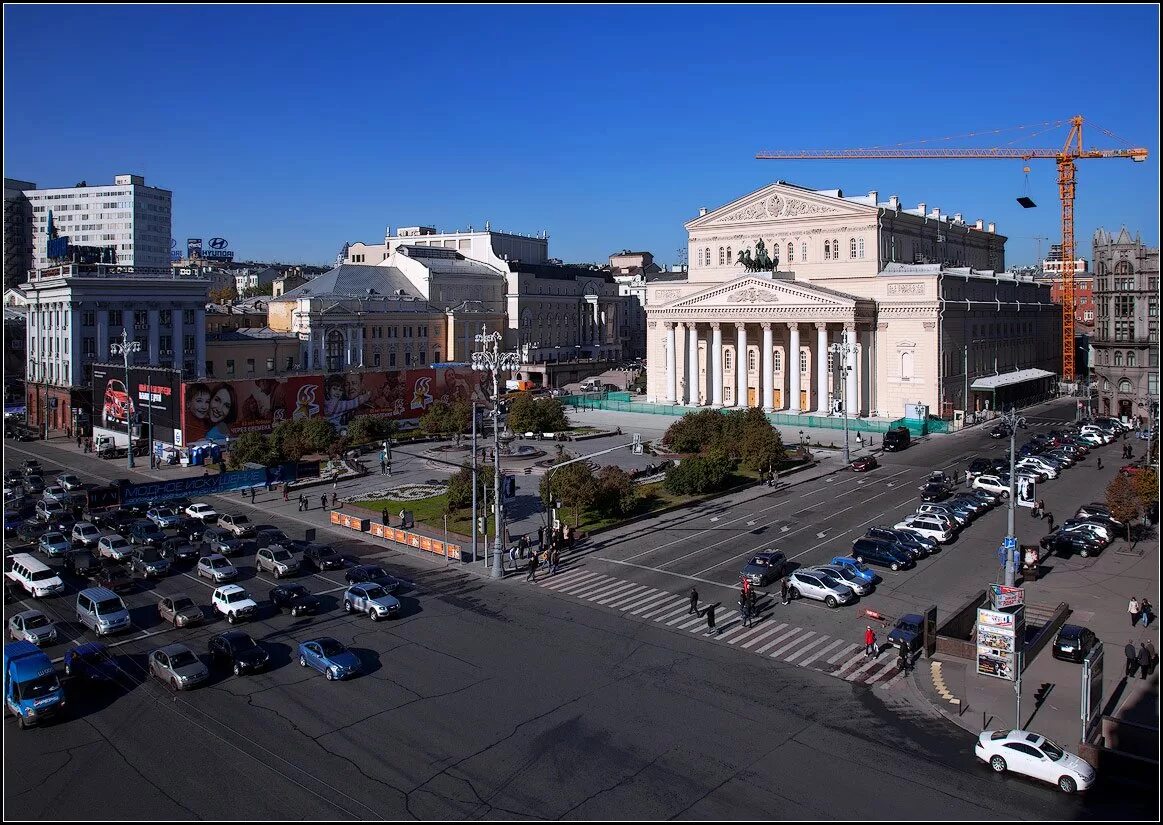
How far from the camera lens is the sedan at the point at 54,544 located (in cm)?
4141

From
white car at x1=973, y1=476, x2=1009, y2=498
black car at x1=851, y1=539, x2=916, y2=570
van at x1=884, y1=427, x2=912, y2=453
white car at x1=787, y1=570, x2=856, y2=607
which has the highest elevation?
van at x1=884, y1=427, x2=912, y2=453

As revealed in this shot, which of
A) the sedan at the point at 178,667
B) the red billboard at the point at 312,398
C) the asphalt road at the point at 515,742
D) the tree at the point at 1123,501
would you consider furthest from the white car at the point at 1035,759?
the red billboard at the point at 312,398

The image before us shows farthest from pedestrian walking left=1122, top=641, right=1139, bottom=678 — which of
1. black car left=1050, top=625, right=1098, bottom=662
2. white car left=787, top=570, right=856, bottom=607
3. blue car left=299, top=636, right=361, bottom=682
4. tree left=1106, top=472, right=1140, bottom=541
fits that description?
blue car left=299, top=636, right=361, bottom=682

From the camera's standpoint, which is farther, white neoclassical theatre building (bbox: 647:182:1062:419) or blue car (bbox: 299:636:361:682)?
white neoclassical theatre building (bbox: 647:182:1062:419)

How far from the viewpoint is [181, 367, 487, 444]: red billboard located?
6969cm

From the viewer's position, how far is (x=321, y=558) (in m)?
38.8

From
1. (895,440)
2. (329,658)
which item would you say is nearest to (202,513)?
(329,658)

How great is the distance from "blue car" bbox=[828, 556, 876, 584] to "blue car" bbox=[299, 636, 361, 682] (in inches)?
735

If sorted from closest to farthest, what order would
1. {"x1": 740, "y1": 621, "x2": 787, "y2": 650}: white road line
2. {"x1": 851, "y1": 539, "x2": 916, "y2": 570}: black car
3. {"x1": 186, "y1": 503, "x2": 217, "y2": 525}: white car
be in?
{"x1": 740, "y1": 621, "x2": 787, "y2": 650}: white road line < {"x1": 851, "y1": 539, "x2": 916, "y2": 570}: black car < {"x1": 186, "y1": 503, "x2": 217, "y2": 525}: white car

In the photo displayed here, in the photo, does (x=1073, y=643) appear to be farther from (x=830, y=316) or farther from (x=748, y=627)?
(x=830, y=316)

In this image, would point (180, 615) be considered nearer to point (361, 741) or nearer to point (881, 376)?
point (361, 741)

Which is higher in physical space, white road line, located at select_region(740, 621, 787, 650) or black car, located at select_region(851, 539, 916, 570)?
black car, located at select_region(851, 539, 916, 570)

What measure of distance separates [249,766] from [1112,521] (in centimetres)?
3800

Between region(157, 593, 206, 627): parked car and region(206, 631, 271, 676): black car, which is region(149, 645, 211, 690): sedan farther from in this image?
region(157, 593, 206, 627): parked car
